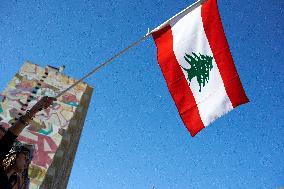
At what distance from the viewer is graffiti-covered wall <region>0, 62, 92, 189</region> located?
27391 millimetres

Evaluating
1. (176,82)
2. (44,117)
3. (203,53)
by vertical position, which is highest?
(44,117)

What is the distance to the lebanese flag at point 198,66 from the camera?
7.77 meters

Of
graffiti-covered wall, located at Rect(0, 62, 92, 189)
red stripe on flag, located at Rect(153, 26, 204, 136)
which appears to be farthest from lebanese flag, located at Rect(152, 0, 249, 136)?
graffiti-covered wall, located at Rect(0, 62, 92, 189)

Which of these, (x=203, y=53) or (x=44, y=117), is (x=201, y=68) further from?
(x=44, y=117)

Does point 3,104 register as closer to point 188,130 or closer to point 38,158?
point 38,158

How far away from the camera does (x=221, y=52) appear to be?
317 inches

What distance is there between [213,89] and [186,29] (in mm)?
1573

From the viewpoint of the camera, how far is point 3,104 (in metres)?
29.7

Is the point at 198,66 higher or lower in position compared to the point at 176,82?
higher

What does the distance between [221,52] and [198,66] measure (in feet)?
2.11

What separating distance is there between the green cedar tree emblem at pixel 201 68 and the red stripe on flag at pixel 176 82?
0.23m

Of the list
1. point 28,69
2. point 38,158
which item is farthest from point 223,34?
point 28,69

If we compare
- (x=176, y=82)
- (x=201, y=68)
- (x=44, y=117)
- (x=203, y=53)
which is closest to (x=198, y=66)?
(x=201, y=68)

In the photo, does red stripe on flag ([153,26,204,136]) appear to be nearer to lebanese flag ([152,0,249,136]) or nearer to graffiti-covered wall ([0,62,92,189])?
lebanese flag ([152,0,249,136])
